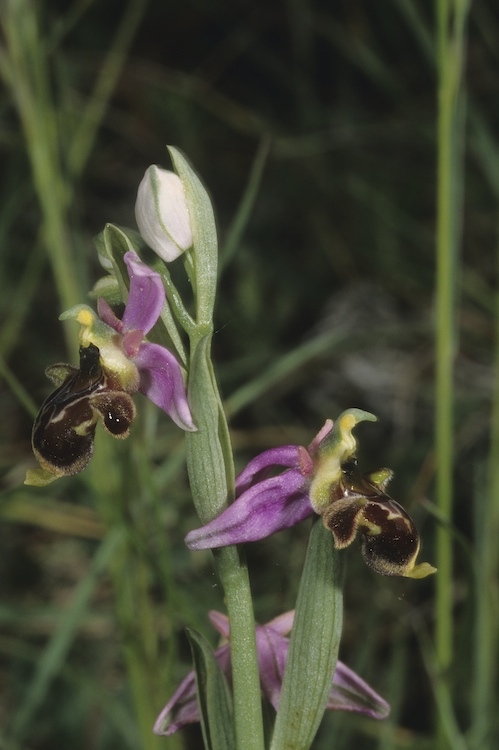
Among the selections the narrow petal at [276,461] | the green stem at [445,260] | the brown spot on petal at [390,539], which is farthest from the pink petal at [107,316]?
the green stem at [445,260]

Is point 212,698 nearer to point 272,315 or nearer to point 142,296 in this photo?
point 142,296

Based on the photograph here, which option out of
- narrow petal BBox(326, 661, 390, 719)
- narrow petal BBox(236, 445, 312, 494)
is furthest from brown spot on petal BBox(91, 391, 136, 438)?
narrow petal BBox(326, 661, 390, 719)

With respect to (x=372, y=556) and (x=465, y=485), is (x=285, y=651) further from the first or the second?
(x=465, y=485)

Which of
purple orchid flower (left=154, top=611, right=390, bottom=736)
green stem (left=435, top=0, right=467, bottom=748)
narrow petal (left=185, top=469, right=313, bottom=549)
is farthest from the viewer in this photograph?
green stem (left=435, top=0, right=467, bottom=748)

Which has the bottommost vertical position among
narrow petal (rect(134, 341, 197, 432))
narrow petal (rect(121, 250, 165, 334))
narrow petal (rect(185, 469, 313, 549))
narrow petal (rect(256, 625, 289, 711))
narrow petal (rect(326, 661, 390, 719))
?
narrow petal (rect(326, 661, 390, 719))

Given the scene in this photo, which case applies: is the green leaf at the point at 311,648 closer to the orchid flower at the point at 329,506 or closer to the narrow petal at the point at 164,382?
the orchid flower at the point at 329,506

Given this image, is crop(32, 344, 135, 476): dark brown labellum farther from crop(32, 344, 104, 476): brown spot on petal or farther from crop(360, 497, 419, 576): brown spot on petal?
crop(360, 497, 419, 576): brown spot on petal

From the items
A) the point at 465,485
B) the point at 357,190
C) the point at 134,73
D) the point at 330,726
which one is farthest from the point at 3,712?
the point at 134,73

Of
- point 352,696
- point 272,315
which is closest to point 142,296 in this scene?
point 352,696
